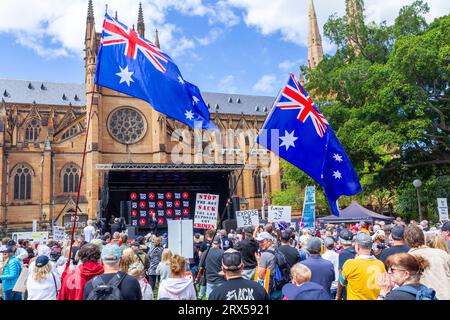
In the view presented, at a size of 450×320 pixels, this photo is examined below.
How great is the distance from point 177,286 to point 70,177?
141 feet

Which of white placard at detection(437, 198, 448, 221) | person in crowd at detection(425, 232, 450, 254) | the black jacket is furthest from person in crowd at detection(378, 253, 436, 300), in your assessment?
white placard at detection(437, 198, 448, 221)

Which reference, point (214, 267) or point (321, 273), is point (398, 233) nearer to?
point (321, 273)

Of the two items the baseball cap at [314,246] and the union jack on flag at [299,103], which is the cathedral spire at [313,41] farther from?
the baseball cap at [314,246]

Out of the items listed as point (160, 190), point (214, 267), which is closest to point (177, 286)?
point (214, 267)

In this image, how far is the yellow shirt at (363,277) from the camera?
484 centimetres

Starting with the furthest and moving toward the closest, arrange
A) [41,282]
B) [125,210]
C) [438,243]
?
1. [125,210]
2. [41,282]
3. [438,243]

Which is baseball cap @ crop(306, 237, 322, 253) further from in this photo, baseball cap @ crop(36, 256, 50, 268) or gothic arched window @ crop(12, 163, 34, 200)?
gothic arched window @ crop(12, 163, 34, 200)

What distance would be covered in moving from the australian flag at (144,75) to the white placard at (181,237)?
2.55 meters

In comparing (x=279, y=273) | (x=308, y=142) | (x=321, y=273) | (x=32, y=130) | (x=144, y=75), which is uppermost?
(x=32, y=130)

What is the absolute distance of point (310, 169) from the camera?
8953mm

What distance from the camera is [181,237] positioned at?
8.04m

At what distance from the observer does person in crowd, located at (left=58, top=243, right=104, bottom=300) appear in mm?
4805

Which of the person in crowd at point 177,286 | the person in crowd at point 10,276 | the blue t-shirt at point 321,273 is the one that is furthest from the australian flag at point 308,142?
the person in crowd at point 10,276
